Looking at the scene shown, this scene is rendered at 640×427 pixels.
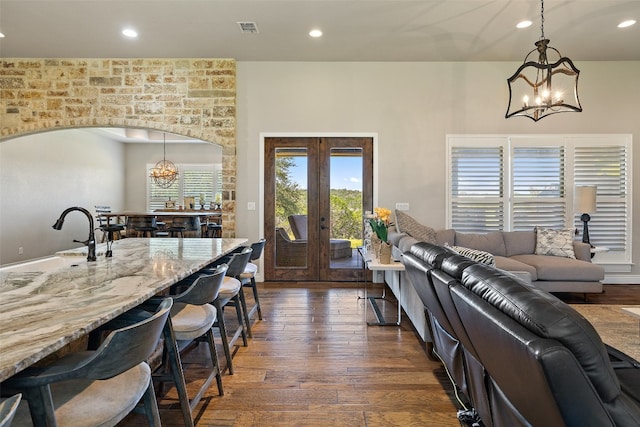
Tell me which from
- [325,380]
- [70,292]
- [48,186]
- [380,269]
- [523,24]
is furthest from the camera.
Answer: [48,186]

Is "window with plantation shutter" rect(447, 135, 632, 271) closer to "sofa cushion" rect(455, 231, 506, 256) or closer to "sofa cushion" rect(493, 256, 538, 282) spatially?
"sofa cushion" rect(455, 231, 506, 256)

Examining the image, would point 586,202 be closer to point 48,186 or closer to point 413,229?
point 413,229

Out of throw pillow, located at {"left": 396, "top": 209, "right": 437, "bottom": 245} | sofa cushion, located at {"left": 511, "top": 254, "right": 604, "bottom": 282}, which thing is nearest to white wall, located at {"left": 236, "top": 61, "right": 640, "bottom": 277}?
throw pillow, located at {"left": 396, "top": 209, "right": 437, "bottom": 245}

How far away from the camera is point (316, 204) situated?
5.54 meters

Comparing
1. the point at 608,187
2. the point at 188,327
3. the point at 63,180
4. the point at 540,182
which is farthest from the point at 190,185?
the point at 608,187

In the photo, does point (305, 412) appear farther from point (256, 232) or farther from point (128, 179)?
point (128, 179)

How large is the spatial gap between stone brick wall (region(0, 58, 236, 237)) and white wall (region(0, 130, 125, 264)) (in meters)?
1.66

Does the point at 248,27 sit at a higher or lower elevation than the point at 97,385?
higher

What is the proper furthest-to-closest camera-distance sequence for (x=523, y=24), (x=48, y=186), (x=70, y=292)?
(x=48, y=186) → (x=523, y=24) → (x=70, y=292)

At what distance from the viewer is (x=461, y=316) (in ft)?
5.41

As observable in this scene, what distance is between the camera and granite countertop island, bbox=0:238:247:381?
98 cm

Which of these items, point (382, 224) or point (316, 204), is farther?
point (316, 204)

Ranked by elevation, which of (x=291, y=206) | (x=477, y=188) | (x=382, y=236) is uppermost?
(x=477, y=188)

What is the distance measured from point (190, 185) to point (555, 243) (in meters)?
8.86
